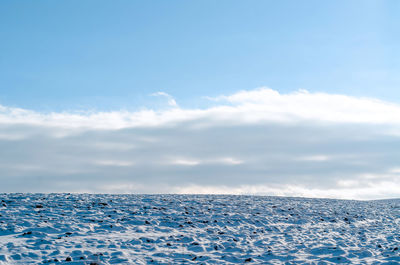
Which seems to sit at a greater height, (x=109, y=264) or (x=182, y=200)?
(x=182, y=200)

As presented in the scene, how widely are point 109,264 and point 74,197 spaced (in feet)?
43.9

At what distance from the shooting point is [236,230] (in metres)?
17.7

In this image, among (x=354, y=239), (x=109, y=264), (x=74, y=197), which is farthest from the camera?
(x=74, y=197)

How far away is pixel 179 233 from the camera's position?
16.3 m

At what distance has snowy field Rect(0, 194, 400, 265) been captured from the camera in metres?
12.8

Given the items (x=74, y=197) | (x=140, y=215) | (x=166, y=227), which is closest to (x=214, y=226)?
(x=166, y=227)

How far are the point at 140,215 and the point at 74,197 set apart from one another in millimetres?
7047

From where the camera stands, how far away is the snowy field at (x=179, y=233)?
12828mm

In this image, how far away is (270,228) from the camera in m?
18.6

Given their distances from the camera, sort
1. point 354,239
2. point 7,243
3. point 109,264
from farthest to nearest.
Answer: point 354,239 → point 7,243 → point 109,264

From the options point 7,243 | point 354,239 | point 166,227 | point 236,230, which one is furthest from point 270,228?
point 7,243

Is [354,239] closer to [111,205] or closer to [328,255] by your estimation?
[328,255]

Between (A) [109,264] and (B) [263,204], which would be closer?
(A) [109,264]

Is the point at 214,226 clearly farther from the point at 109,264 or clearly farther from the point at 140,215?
the point at 109,264
